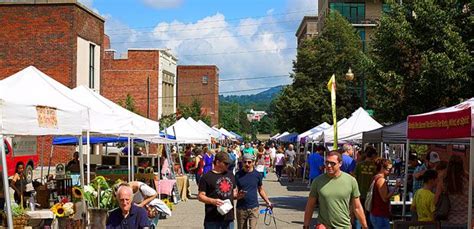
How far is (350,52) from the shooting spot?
4966 cm

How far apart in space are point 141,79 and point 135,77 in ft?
2.84

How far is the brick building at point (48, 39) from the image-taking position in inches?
1642

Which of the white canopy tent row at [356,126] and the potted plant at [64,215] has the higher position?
the white canopy tent row at [356,126]

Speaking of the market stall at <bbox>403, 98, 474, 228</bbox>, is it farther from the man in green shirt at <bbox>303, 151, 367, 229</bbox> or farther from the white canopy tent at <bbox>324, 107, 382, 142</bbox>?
the white canopy tent at <bbox>324, 107, 382, 142</bbox>

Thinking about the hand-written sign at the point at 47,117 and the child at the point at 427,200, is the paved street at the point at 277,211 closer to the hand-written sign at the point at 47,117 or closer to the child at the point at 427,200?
the child at the point at 427,200

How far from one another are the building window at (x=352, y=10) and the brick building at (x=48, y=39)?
39.6m

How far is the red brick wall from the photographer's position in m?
76.9

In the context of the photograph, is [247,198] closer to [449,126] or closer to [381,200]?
[381,200]

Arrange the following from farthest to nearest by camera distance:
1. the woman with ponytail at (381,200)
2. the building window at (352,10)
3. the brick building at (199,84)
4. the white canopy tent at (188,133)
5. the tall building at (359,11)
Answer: the brick building at (199,84) < the building window at (352,10) < the tall building at (359,11) < the white canopy tent at (188,133) < the woman with ponytail at (381,200)

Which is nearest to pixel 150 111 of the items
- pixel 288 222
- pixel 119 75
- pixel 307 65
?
pixel 119 75

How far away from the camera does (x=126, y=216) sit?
7.50 m

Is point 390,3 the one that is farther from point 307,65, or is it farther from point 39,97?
point 307,65

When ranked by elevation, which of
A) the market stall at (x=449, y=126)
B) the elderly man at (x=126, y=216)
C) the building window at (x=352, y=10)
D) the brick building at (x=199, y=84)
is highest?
the building window at (x=352, y=10)

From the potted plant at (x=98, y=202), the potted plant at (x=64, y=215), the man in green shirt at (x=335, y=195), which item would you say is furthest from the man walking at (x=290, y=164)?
the man in green shirt at (x=335, y=195)
